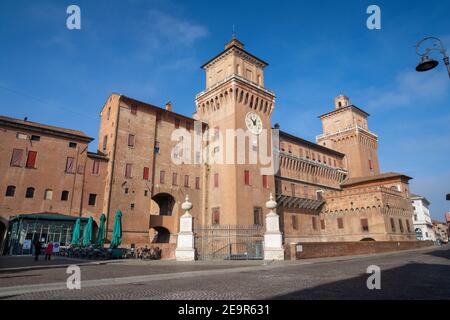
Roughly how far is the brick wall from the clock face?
54.2ft

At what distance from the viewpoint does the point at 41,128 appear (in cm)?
2739

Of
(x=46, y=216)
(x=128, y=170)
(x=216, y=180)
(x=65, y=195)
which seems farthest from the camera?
(x=216, y=180)

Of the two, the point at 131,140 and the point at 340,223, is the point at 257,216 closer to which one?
the point at 131,140

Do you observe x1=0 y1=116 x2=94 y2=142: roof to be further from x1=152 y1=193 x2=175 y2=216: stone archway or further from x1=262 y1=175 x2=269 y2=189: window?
x1=262 y1=175 x2=269 y2=189: window

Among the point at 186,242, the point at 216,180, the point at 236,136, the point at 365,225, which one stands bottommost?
the point at 186,242

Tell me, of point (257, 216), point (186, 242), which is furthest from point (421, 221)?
point (186, 242)

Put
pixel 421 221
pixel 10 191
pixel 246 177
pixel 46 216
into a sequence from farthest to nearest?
pixel 421 221 → pixel 246 177 → pixel 46 216 → pixel 10 191

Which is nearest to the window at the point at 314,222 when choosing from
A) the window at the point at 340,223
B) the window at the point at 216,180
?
the window at the point at 340,223

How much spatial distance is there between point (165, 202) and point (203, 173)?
5.60 metres

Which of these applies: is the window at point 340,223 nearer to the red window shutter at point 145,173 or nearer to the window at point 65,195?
the red window shutter at point 145,173

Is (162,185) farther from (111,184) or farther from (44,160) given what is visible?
(44,160)

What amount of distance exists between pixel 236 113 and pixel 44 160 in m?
19.7

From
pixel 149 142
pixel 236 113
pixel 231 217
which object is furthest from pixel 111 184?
pixel 236 113

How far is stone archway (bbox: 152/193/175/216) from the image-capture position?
3338cm
